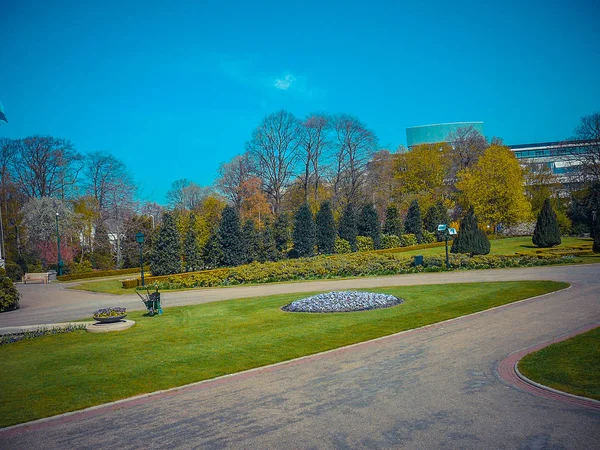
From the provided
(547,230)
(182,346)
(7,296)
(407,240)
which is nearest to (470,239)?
(547,230)

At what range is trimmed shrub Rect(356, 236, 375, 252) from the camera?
46094 millimetres

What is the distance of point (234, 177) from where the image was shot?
59844mm

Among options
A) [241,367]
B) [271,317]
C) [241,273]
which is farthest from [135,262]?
[241,367]

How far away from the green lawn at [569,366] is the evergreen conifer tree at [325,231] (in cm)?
3328

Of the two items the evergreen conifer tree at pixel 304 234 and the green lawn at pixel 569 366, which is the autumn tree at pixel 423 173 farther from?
the green lawn at pixel 569 366

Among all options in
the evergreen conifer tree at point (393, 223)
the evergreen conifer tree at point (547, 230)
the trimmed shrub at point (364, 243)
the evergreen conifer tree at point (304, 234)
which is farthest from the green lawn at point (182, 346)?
the evergreen conifer tree at point (393, 223)

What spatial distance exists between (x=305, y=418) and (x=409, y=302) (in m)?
10.8

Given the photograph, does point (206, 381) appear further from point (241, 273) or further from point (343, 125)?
point (343, 125)

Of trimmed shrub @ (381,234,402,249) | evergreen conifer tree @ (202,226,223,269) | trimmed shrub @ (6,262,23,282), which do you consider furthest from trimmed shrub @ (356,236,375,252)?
trimmed shrub @ (6,262,23,282)

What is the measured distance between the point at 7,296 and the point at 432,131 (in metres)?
106

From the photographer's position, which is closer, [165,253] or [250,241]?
[165,253]

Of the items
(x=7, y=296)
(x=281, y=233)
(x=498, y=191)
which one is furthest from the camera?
(x=498, y=191)

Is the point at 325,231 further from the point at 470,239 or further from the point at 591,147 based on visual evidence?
the point at 591,147

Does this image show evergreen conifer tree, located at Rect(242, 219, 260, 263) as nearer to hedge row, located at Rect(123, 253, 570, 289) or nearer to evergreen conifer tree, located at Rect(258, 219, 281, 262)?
evergreen conifer tree, located at Rect(258, 219, 281, 262)
